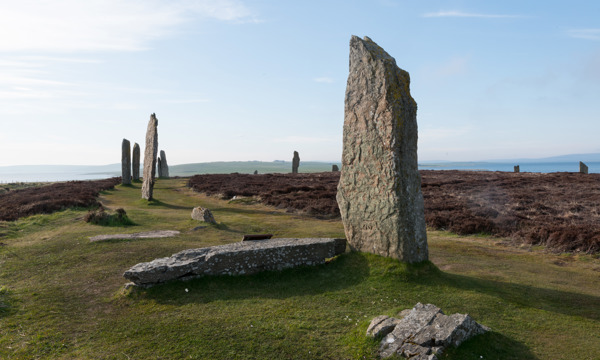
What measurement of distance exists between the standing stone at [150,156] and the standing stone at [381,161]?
16726 mm

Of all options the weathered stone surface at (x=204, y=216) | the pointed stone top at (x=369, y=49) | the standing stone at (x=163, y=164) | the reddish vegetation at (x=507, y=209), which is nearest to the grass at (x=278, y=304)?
the reddish vegetation at (x=507, y=209)

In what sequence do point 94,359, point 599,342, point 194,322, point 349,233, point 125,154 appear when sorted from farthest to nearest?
point 125,154, point 349,233, point 194,322, point 599,342, point 94,359

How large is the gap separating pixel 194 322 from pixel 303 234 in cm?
829

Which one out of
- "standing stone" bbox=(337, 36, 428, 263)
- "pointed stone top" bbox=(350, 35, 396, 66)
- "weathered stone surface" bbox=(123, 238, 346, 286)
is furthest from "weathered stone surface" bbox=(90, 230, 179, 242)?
"pointed stone top" bbox=(350, 35, 396, 66)

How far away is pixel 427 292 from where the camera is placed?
829 cm

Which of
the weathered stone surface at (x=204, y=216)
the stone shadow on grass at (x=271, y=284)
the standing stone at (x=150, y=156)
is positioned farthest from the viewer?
the standing stone at (x=150, y=156)

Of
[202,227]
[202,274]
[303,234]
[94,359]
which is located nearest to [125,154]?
[202,227]

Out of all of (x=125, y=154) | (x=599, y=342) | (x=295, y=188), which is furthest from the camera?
(x=125, y=154)

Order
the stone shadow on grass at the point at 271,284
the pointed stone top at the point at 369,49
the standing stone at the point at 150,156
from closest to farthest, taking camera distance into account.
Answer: the stone shadow on grass at the point at 271,284, the pointed stone top at the point at 369,49, the standing stone at the point at 150,156

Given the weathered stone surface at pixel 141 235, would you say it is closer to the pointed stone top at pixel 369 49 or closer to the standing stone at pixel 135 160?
the pointed stone top at pixel 369 49

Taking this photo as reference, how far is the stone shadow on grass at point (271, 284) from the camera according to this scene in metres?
8.07

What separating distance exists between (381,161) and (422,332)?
4584 millimetres

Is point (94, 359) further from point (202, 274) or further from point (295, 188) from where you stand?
point (295, 188)

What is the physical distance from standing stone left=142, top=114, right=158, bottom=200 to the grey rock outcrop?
20542mm
